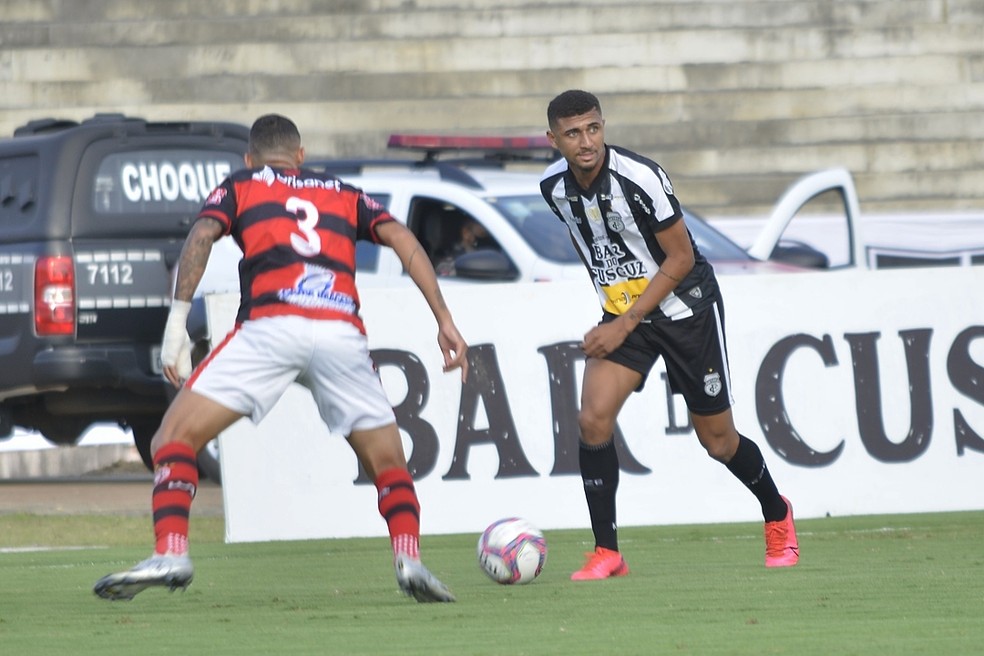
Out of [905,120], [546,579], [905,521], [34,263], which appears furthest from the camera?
[905,120]

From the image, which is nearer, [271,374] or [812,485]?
[271,374]

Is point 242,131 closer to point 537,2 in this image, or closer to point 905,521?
point 905,521

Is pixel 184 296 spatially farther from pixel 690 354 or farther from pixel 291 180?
pixel 690 354

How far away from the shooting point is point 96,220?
13359mm

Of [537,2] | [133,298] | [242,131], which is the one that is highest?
[537,2]

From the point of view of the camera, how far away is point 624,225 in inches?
302

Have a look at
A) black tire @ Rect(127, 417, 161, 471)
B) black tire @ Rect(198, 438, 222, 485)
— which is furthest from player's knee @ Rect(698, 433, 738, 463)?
black tire @ Rect(127, 417, 161, 471)

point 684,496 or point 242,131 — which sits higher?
point 242,131

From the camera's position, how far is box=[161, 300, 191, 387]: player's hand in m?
6.73

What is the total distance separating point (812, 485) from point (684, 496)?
2.32ft

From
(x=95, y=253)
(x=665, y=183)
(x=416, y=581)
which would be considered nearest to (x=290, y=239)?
(x=416, y=581)

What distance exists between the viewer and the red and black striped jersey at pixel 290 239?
22.4ft

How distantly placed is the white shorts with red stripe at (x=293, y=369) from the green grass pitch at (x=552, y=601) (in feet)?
2.27

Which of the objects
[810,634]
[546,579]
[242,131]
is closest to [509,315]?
[546,579]
